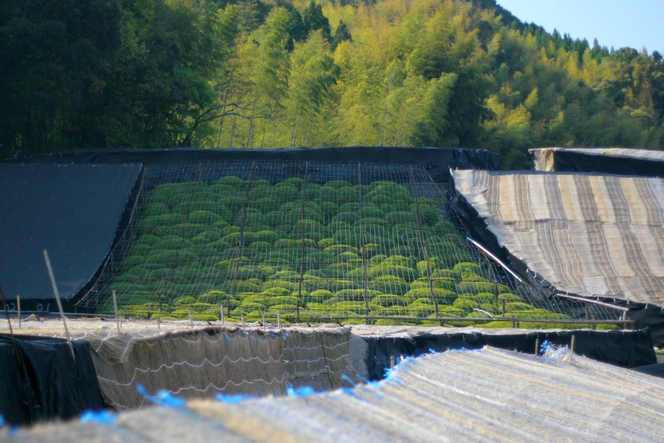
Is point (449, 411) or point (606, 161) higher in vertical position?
point (606, 161)

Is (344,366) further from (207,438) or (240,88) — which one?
(240,88)

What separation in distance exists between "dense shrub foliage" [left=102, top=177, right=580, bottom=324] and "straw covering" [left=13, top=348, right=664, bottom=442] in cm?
652


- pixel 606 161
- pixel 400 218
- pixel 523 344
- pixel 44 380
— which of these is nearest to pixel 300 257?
pixel 400 218

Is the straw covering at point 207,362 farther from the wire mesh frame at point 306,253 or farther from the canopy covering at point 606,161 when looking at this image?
the canopy covering at point 606,161

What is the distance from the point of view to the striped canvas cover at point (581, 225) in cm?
1280

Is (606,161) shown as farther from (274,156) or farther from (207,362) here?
(207,362)

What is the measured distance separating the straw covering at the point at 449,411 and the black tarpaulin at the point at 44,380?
1.67 metres

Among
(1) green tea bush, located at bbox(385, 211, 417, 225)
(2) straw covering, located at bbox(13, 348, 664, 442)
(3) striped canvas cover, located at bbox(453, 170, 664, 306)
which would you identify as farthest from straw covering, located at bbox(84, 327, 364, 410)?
(1) green tea bush, located at bbox(385, 211, 417, 225)

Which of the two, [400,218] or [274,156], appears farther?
[274,156]

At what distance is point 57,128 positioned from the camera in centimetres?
1845

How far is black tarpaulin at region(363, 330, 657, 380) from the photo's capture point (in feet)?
27.6

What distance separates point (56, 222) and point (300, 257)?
4.48 meters

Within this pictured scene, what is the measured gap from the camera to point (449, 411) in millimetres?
3072

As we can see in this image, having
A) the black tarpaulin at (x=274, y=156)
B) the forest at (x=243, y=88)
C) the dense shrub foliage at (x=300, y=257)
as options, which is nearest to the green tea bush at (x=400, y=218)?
the dense shrub foliage at (x=300, y=257)
